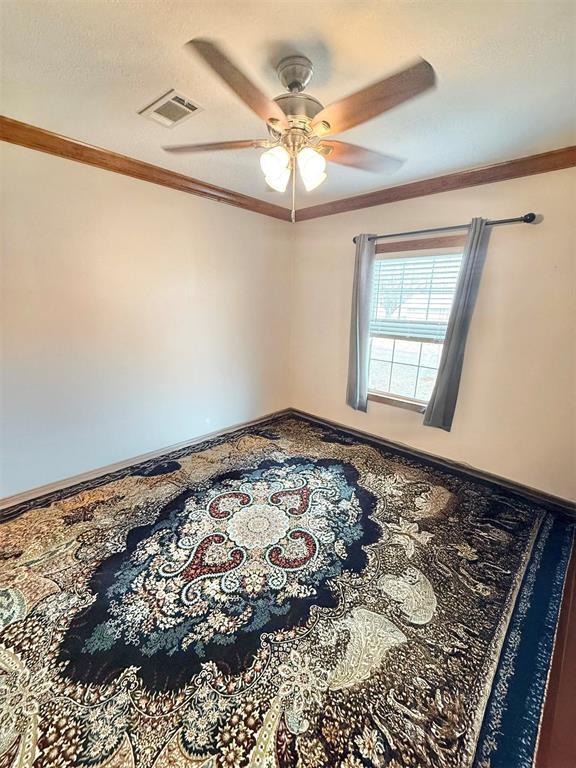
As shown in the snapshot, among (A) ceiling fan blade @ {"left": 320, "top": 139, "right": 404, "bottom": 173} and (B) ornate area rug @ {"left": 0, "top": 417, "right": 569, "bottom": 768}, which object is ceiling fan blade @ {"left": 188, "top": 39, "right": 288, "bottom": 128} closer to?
(A) ceiling fan blade @ {"left": 320, "top": 139, "right": 404, "bottom": 173}

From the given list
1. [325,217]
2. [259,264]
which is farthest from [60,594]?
[325,217]

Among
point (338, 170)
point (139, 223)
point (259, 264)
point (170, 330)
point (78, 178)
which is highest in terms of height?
point (338, 170)

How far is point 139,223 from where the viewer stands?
265 centimetres

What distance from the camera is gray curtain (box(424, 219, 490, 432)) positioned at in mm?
2506

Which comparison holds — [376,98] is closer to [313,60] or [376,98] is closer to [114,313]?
[313,60]

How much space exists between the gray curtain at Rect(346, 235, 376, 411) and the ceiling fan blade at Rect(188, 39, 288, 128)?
1808mm

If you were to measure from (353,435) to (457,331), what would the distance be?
1.56 m

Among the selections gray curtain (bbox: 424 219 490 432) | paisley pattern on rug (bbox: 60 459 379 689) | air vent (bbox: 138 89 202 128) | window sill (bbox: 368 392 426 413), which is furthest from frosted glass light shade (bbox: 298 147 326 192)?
window sill (bbox: 368 392 426 413)

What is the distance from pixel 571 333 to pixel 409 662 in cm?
232

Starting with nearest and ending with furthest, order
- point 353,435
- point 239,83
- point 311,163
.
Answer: point 239,83
point 311,163
point 353,435

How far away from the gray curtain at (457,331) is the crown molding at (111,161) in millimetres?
2127

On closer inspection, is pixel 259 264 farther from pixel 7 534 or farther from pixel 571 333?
pixel 7 534

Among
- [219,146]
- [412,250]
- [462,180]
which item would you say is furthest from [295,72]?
[412,250]

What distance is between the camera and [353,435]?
11.9 feet
